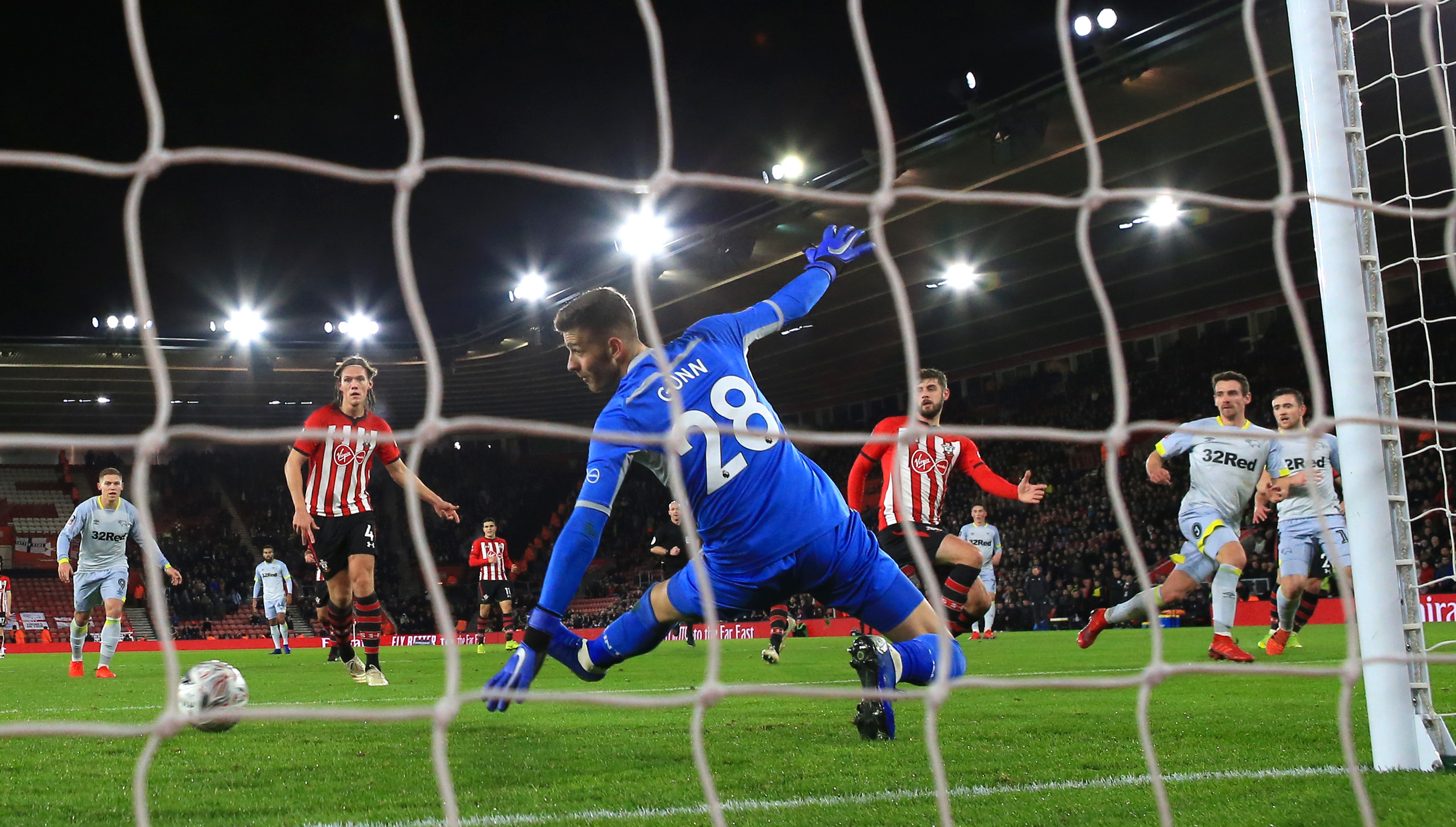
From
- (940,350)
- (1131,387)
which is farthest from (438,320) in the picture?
(1131,387)

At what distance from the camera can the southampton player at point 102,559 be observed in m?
A: 9.35

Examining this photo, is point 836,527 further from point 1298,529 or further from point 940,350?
point 940,350

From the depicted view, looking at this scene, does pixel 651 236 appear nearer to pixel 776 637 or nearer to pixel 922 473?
pixel 776 637

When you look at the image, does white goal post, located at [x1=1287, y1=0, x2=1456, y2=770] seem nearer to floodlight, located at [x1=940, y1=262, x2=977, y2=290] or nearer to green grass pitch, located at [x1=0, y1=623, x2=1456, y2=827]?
green grass pitch, located at [x1=0, y1=623, x2=1456, y2=827]

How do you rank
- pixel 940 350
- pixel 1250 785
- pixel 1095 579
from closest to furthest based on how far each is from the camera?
pixel 1250 785 < pixel 1095 579 < pixel 940 350

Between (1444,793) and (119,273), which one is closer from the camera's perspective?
(1444,793)

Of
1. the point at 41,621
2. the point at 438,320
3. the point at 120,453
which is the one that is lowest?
the point at 41,621

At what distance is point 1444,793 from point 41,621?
33174 millimetres

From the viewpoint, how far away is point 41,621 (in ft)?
96.2

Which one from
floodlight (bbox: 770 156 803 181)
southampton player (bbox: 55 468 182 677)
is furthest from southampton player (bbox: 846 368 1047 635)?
floodlight (bbox: 770 156 803 181)

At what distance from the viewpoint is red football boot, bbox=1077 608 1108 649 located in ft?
29.3

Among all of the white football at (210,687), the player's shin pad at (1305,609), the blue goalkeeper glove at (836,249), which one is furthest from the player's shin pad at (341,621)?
the player's shin pad at (1305,609)

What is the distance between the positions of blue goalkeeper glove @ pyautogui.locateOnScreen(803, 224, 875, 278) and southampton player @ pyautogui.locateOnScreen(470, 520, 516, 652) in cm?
1103

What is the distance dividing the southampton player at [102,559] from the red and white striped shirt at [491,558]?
5.05 m
